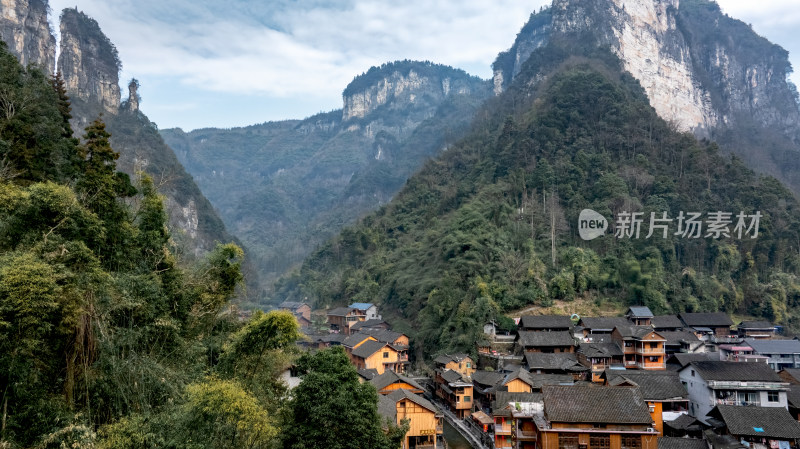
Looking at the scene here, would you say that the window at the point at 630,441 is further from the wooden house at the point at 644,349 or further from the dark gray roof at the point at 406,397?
the wooden house at the point at 644,349

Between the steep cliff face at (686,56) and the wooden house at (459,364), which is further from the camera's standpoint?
the steep cliff face at (686,56)

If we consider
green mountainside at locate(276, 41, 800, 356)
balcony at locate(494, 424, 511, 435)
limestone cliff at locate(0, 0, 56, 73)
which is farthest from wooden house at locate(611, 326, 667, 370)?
limestone cliff at locate(0, 0, 56, 73)

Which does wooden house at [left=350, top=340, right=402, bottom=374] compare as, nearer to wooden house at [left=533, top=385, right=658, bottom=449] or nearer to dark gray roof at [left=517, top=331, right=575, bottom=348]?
dark gray roof at [left=517, top=331, right=575, bottom=348]


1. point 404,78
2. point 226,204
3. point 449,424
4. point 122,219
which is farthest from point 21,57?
point 404,78

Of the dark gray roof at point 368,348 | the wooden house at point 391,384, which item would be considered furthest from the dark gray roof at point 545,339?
the dark gray roof at point 368,348

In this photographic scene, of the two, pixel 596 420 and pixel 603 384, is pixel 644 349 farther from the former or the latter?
pixel 596 420

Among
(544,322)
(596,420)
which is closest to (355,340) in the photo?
(544,322)
